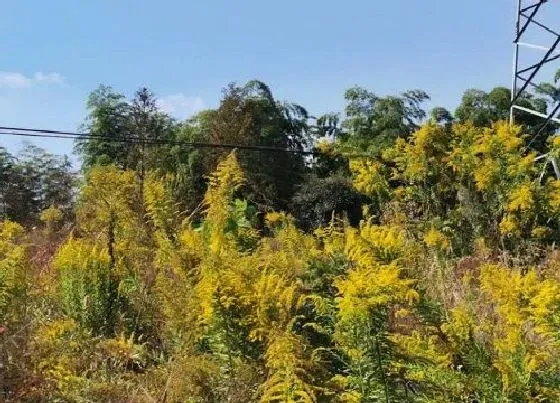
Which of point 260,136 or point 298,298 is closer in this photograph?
point 298,298

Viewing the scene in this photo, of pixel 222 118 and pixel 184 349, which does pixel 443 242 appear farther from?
pixel 222 118

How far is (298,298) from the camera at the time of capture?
275cm

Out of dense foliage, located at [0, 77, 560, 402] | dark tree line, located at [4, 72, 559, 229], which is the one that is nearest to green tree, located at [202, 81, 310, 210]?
dark tree line, located at [4, 72, 559, 229]

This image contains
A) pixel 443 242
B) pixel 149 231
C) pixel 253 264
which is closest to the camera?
pixel 253 264

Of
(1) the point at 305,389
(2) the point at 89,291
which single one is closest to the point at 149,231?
(2) the point at 89,291

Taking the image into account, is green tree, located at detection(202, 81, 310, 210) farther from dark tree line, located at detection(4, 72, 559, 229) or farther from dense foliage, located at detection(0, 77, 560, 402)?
dense foliage, located at detection(0, 77, 560, 402)

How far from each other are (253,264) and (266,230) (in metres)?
4.62

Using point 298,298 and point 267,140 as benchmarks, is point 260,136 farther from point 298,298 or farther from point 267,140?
point 298,298

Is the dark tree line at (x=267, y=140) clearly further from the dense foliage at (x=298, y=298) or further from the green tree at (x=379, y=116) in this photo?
the dense foliage at (x=298, y=298)

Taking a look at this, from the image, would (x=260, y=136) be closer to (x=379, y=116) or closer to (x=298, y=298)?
(x=379, y=116)

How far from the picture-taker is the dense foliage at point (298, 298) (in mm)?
2453

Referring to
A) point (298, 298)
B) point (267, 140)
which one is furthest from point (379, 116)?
point (298, 298)

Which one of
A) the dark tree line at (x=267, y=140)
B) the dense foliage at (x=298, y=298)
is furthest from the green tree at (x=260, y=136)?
the dense foliage at (x=298, y=298)

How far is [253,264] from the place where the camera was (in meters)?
2.96
